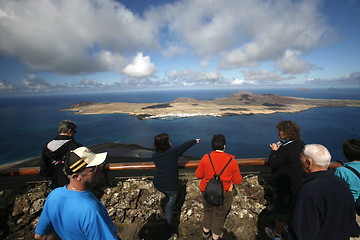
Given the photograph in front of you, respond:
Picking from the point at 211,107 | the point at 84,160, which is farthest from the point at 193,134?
the point at 211,107

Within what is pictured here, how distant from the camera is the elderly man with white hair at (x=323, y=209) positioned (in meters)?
1.83

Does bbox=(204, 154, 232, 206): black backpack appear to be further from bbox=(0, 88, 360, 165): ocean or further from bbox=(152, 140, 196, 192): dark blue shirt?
bbox=(0, 88, 360, 165): ocean

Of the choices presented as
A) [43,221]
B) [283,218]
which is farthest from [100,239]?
[283,218]

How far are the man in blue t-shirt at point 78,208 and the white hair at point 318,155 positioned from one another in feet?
8.45

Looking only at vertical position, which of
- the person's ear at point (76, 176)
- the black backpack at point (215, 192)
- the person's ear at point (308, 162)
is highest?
Result: the person's ear at point (76, 176)

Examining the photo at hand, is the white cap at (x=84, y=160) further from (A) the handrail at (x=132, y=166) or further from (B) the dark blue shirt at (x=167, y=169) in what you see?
(A) the handrail at (x=132, y=166)

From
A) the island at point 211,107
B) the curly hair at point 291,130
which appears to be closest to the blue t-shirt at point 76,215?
the curly hair at point 291,130

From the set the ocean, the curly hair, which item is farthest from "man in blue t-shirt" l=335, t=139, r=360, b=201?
the ocean

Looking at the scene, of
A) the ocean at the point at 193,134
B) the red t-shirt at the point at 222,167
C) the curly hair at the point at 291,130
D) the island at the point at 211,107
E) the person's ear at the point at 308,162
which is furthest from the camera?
the island at the point at 211,107

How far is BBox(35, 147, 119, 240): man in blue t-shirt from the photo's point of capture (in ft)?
5.26

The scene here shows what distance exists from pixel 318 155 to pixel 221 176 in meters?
1.53

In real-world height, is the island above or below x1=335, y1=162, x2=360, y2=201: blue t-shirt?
below

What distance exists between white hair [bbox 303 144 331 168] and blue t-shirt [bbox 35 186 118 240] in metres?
2.58

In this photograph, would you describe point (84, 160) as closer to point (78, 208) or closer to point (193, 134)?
point (78, 208)
